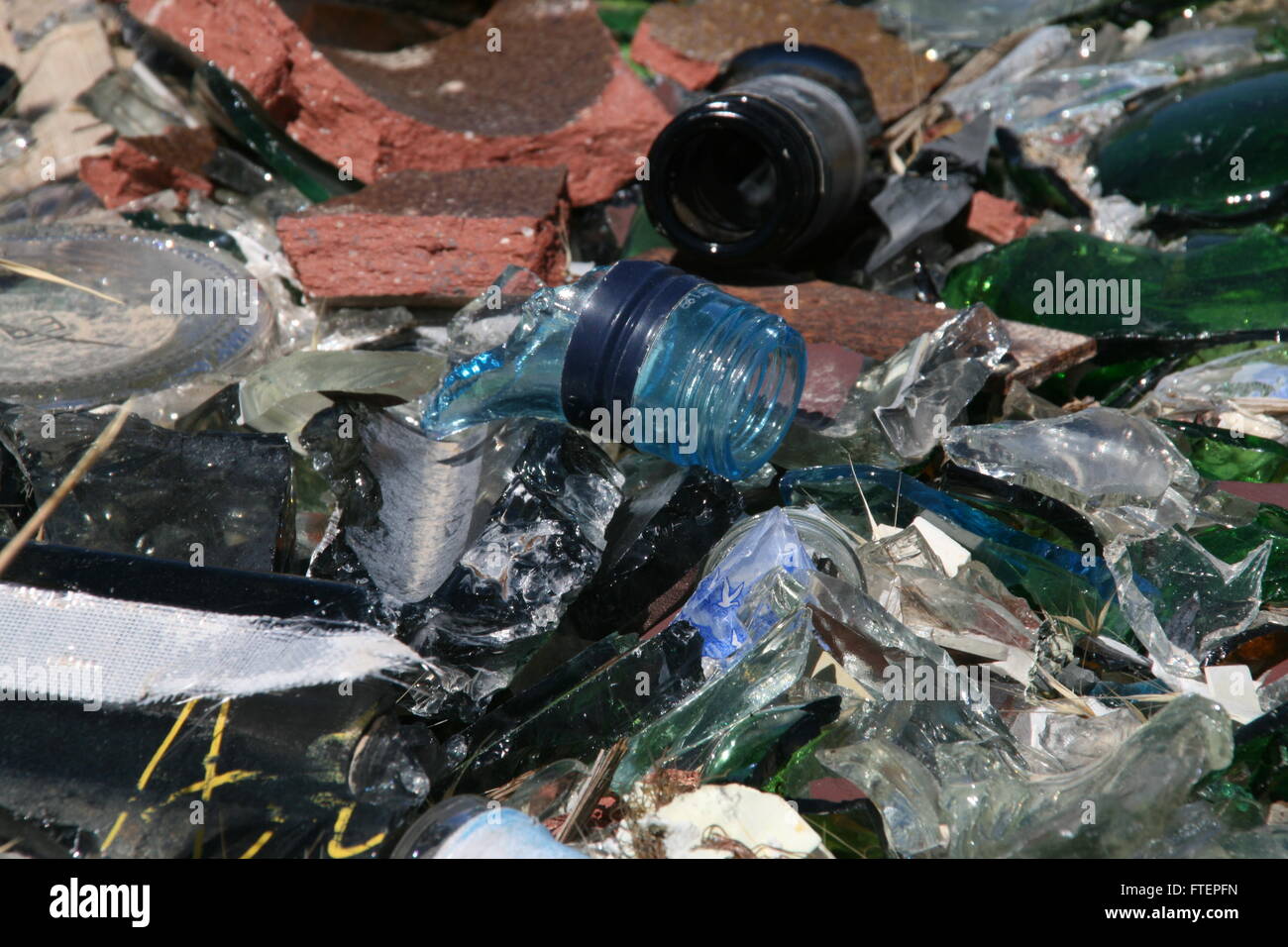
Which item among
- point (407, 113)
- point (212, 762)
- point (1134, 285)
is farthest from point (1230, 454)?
point (407, 113)

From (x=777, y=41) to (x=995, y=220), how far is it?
1.32 metres

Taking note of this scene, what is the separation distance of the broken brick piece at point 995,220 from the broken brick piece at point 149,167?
90.9 inches

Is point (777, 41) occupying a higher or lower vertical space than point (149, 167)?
higher

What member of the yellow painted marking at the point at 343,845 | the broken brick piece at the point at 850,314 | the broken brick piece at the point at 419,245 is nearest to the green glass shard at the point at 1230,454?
the broken brick piece at the point at 850,314

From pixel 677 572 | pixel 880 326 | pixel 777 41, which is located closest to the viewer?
pixel 677 572

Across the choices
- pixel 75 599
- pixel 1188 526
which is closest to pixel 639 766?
pixel 75 599

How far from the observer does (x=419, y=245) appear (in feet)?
8.83

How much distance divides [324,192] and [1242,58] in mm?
3037

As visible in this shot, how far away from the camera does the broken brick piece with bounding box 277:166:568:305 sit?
2.65 meters

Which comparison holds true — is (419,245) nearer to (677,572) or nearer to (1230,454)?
(677,572)

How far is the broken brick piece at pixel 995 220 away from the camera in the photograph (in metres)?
3.02

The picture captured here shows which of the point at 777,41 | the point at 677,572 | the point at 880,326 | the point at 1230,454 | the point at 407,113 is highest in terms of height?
the point at 777,41

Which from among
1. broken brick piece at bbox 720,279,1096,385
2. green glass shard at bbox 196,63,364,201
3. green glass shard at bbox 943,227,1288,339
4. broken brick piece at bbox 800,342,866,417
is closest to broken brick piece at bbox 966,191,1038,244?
green glass shard at bbox 943,227,1288,339

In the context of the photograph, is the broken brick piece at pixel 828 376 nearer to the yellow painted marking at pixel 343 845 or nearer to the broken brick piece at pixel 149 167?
the yellow painted marking at pixel 343 845
